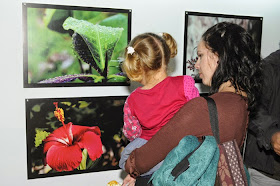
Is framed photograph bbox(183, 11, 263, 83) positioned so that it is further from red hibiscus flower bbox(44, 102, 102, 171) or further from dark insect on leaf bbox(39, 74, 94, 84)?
red hibiscus flower bbox(44, 102, 102, 171)

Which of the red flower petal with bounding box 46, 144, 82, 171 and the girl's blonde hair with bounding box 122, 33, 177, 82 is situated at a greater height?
the girl's blonde hair with bounding box 122, 33, 177, 82

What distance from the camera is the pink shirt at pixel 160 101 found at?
5.02 feet

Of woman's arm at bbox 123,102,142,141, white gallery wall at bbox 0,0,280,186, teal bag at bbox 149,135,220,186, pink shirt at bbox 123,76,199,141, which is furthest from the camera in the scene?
white gallery wall at bbox 0,0,280,186

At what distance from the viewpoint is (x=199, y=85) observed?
2.90 metres

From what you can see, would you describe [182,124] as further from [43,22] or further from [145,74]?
[43,22]

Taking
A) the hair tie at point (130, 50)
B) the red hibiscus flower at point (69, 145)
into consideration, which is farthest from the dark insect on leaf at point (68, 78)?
the hair tie at point (130, 50)

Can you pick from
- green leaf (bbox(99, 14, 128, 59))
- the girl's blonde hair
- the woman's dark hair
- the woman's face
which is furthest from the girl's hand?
green leaf (bbox(99, 14, 128, 59))

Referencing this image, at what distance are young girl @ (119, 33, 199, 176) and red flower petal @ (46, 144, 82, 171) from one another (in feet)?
3.57

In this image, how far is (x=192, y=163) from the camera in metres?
1.03

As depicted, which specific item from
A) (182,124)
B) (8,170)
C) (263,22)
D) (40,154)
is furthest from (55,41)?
(263,22)

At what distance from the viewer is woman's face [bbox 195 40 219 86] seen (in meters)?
1.25

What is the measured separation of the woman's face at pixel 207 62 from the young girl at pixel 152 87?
271 mm

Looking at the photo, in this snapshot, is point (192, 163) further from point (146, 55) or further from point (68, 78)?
point (68, 78)

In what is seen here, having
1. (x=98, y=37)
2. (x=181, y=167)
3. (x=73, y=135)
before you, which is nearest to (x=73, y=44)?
(x=98, y=37)
